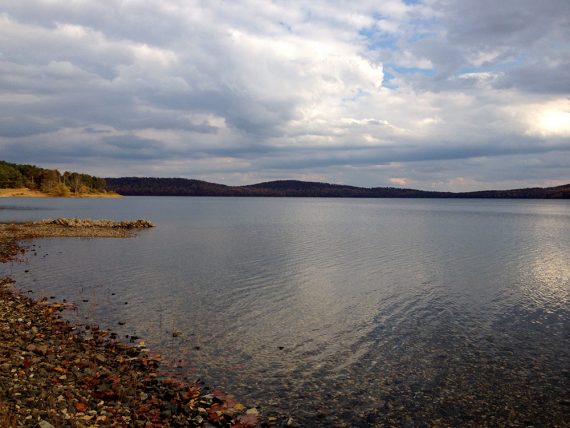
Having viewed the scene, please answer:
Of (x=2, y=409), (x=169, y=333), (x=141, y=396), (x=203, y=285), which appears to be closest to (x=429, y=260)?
(x=203, y=285)

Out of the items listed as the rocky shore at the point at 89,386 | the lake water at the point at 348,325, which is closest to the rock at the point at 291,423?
the lake water at the point at 348,325

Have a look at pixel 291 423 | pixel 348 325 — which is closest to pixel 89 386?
pixel 291 423

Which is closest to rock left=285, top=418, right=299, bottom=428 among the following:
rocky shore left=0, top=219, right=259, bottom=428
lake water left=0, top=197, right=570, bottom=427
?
lake water left=0, top=197, right=570, bottom=427

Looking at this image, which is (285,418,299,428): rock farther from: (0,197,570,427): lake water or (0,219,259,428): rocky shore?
(0,219,259,428): rocky shore

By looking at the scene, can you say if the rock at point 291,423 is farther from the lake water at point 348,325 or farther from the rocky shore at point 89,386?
the rocky shore at point 89,386

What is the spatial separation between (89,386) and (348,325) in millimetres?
14958

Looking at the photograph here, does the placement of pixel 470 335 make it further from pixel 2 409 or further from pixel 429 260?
pixel 429 260

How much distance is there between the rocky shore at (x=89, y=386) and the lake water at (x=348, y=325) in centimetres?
130

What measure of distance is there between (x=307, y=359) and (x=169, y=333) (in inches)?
321

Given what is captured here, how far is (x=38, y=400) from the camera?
1336 centimetres

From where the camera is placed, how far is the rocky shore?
1304 cm

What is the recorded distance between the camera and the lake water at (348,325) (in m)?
16.5

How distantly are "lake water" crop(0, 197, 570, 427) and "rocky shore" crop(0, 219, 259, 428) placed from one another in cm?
130

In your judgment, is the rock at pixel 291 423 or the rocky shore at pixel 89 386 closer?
the rocky shore at pixel 89 386
